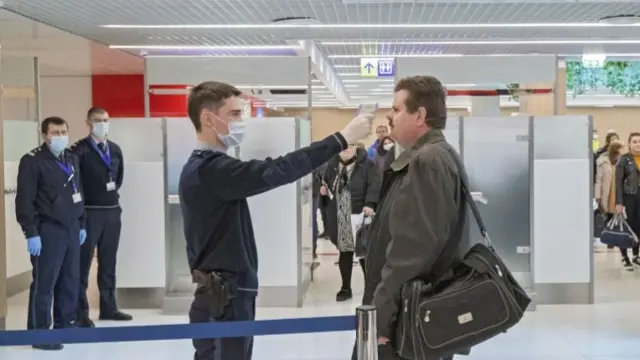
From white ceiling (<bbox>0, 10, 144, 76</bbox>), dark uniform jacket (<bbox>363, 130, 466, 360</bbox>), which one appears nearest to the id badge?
white ceiling (<bbox>0, 10, 144, 76</bbox>)

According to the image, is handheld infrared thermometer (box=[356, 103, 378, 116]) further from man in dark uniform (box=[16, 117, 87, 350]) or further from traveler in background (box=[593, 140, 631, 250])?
traveler in background (box=[593, 140, 631, 250])

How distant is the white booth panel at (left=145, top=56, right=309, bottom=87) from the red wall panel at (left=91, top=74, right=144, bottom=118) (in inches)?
277

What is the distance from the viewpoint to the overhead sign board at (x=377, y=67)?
1160cm

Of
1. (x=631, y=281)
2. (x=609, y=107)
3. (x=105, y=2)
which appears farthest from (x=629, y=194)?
(x=609, y=107)

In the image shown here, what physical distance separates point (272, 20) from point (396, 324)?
5802 millimetres

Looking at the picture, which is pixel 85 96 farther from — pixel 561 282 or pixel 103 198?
pixel 561 282

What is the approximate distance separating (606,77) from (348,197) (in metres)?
12.1

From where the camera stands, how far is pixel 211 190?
283 centimetres

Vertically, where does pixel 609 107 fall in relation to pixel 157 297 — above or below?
above

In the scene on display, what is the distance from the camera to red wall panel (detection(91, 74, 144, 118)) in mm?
14188

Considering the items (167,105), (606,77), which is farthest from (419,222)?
(606,77)

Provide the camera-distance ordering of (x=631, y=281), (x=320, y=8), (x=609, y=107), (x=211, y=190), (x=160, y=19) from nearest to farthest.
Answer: (x=211, y=190)
(x=320, y=8)
(x=160, y=19)
(x=631, y=281)
(x=609, y=107)

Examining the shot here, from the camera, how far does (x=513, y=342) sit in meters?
5.84

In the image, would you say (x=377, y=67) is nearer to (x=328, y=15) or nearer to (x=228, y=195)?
(x=328, y=15)
